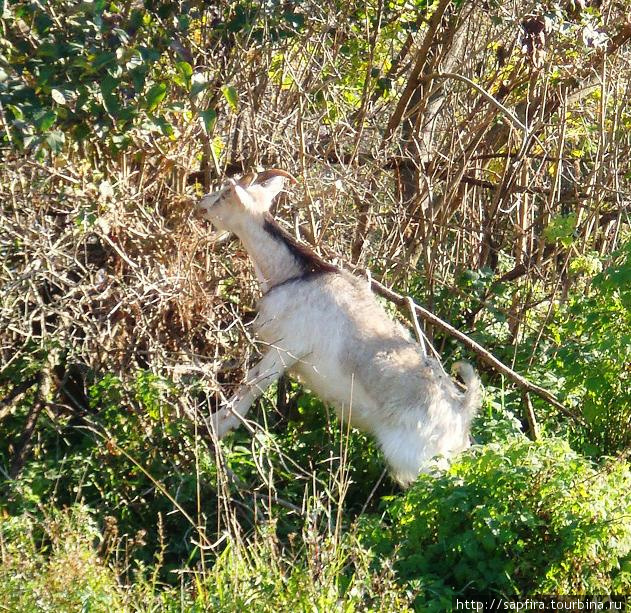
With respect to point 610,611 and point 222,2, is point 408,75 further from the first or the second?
point 610,611

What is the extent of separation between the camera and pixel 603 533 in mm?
4516

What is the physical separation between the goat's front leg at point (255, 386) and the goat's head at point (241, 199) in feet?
2.96

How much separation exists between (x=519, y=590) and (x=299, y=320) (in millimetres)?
2186

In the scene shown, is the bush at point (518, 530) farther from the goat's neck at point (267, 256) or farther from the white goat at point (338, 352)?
the goat's neck at point (267, 256)

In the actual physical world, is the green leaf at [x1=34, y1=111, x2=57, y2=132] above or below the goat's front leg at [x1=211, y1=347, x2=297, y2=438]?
above

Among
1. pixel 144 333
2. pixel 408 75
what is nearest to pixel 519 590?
pixel 144 333

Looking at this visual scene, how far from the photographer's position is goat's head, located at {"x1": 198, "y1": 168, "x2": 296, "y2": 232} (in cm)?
617

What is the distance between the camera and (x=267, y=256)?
6.29m

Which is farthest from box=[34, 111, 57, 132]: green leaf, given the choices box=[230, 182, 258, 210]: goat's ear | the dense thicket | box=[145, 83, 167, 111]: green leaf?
box=[230, 182, 258, 210]: goat's ear

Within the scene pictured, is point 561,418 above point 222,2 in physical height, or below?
below

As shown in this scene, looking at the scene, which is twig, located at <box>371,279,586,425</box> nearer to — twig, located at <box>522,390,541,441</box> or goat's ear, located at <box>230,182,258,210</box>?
twig, located at <box>522,390,541,441</box>

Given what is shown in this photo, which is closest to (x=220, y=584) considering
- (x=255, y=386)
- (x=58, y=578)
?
(x=58, y=578)

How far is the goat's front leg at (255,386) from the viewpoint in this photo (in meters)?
6.04

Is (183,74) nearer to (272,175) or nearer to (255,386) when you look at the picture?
(272,175)
